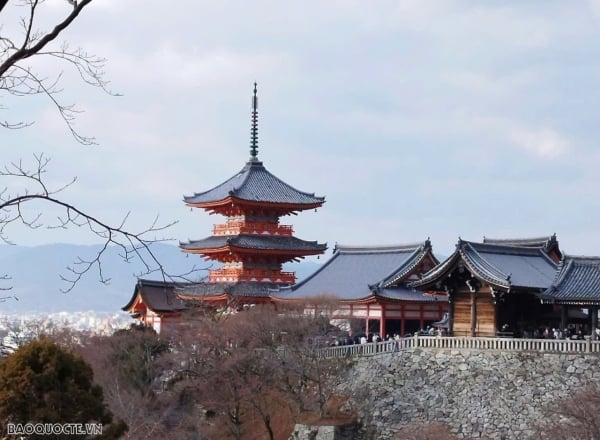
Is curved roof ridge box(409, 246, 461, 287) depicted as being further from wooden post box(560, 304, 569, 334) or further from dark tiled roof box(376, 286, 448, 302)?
dark tiled roof box(376, 286, 448, 302)

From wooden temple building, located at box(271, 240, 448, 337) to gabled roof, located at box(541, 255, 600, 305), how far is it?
7.35 m

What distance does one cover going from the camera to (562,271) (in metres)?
28.4

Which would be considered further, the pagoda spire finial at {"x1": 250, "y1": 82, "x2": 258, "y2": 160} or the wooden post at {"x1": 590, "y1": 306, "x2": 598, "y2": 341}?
the pagoda spire finial at {"x1": 250, "y1": 82, "x2": 258, "y2": 160}

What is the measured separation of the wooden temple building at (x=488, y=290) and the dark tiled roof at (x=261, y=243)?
10.9 metres

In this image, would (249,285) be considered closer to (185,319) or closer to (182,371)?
(185,319)

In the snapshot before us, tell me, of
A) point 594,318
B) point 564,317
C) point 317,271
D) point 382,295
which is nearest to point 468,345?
point 564,317

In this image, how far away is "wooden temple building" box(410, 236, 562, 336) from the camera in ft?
92.9

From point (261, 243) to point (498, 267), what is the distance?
12.7 metres

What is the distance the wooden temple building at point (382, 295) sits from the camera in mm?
34688

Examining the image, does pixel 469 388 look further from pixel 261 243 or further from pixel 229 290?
pixel 261 243

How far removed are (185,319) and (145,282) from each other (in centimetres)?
929

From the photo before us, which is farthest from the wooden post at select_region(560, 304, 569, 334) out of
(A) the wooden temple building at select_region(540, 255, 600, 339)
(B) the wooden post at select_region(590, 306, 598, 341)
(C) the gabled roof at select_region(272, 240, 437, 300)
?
(C) the gabled roof at select_region(272, 240, 437, 300)

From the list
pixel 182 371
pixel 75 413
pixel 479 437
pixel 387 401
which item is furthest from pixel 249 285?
pixel 75 413

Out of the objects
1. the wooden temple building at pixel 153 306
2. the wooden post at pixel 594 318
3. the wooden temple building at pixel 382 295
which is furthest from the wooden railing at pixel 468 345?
the wooden temple building at pixel 153 306
